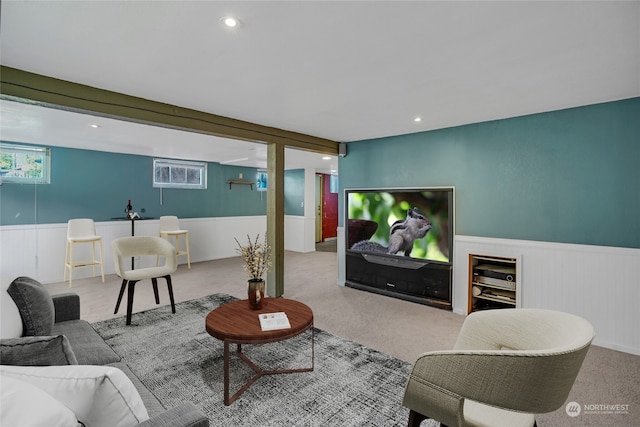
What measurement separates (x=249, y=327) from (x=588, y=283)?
311 centimetres

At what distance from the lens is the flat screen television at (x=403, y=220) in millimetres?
3865

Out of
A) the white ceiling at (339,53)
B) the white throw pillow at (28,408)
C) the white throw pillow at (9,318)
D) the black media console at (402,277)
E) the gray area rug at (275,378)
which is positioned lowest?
the gray area rug at (275,378)

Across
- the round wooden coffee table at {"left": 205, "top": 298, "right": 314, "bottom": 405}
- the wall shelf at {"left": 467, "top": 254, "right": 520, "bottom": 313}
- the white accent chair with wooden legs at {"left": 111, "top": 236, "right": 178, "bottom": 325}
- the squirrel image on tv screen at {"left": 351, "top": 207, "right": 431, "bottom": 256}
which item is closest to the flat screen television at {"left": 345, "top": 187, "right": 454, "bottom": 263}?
the squirrel image on tv screen at {"left": 351, "top": 207, "right": 431, "bottom": 256}

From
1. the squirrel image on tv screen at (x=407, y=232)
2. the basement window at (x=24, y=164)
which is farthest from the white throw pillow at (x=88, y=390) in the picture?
the basement window at (x=24, y=164)

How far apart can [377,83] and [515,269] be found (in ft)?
8.18

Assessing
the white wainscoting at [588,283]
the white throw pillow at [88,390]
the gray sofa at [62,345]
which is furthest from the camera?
the white wainscoting at [588,283]

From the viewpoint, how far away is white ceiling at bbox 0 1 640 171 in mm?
1563

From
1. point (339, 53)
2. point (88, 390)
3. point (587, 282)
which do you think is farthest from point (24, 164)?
point (587, 282)

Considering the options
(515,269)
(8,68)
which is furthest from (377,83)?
(8,68)

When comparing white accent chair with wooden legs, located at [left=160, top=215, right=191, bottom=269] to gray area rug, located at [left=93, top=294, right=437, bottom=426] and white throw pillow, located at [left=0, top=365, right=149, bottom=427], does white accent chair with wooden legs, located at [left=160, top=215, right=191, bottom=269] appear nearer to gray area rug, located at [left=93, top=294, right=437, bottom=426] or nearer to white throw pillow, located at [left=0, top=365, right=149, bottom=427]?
gray area rug, located at [left=93, top=294, right=437, bottom=426]

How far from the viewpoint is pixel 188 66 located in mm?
2197

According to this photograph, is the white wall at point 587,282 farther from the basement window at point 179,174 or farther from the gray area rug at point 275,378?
the basement window at point 179,174

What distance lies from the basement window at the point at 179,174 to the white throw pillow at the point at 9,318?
4.83 m

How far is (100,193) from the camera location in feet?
18.2
